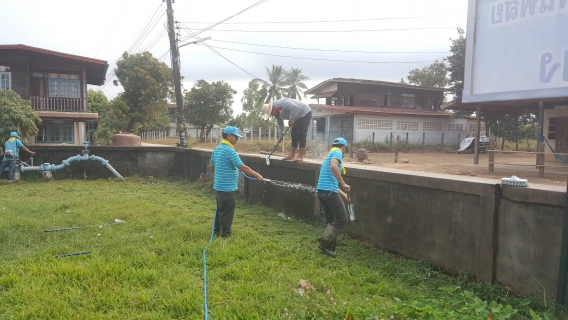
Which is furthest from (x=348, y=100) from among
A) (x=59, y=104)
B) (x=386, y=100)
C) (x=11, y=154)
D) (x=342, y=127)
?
(x=11, y=154)

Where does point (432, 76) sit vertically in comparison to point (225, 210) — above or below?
above

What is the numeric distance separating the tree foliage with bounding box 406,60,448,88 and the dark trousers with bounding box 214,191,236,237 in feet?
124

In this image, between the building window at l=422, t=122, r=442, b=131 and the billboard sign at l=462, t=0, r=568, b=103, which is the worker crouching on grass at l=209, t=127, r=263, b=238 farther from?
the building window at l=422, t=122, r=442, b=131

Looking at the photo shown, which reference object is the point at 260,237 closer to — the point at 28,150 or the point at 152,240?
the point at 152,240

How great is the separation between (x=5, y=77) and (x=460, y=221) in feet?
70.5

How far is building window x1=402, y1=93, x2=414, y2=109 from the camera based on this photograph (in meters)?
31.5

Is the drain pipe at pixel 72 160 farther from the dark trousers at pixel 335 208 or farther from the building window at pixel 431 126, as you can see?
the building window at pixel 431 126

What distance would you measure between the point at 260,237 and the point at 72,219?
3.08 metres

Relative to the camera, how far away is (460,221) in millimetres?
4023

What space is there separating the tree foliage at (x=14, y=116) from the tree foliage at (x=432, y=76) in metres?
35.0

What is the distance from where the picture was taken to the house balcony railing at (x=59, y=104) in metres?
19.3

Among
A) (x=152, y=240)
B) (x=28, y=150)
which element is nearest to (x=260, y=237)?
(x=152, y=240)

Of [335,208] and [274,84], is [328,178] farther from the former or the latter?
[274,84]

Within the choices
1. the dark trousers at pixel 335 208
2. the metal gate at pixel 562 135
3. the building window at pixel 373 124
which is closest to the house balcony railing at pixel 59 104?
the building window at pixel 373 124
